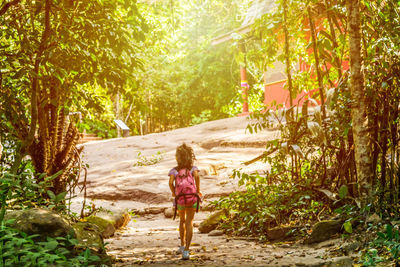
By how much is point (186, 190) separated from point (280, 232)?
1447mm

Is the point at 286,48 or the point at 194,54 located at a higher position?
the point at 194,54

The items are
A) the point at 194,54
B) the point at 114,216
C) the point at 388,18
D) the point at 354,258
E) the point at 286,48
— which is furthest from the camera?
the point at 194,54

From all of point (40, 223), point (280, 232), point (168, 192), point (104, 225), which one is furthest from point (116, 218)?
point (40, 223)

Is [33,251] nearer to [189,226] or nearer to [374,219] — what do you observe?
[189,226]

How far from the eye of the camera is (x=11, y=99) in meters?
5.28

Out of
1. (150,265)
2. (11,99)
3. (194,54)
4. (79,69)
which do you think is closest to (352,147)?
(150,265)

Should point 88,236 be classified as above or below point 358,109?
below

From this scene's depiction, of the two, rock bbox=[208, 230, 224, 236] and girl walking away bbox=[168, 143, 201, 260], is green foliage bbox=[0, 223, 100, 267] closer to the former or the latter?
girl walking away bbox=[168, 143, 201, 260]

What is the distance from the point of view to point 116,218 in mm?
7750

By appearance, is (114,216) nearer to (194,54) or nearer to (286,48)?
(286,48)

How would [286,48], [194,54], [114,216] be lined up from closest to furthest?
[286,48] → [114,216] → [194,54]

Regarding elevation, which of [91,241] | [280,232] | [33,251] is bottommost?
[280,232]

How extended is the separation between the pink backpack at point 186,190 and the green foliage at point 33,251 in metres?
1.85

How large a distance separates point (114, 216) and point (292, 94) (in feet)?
12.9
